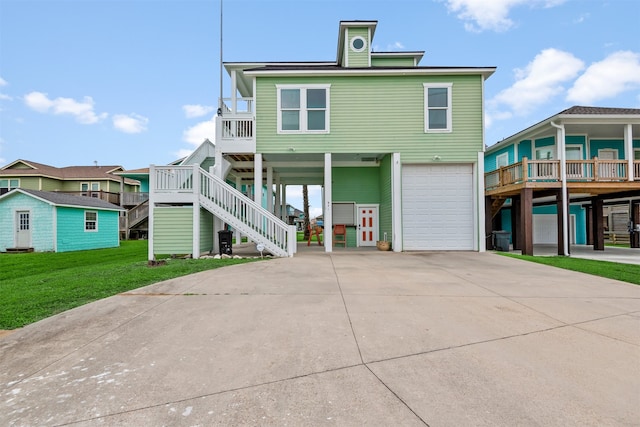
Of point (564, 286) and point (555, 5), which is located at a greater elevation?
point (555, 5)

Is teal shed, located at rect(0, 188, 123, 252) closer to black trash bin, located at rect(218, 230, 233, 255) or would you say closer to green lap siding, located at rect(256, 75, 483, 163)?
black trash bin, located at rect(218, 230, 233, 255)

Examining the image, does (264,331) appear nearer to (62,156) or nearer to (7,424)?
(7,424)

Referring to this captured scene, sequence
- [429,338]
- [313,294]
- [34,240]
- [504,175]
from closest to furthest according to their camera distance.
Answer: [429,338], [313,294], [504,175], [34,240]

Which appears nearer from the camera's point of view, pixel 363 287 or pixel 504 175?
pixel 363 287

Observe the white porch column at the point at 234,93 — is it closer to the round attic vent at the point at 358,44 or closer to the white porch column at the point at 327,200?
the white porch column at the point at 327,200

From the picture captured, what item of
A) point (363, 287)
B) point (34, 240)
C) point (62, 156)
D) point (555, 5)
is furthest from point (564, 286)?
point (62, 156)

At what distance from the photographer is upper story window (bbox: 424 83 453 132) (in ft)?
36.2

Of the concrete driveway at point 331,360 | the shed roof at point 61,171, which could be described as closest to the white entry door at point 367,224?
the concrete driveway at point 331,360

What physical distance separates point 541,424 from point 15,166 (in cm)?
4166

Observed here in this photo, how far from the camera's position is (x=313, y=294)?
4.95 meters

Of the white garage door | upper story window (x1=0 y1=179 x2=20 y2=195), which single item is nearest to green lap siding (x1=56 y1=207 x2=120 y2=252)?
the white garage door

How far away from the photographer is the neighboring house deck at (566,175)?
1095 cm

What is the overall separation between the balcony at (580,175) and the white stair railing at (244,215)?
8946mm

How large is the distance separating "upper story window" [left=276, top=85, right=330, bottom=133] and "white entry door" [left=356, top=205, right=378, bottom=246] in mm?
4301
